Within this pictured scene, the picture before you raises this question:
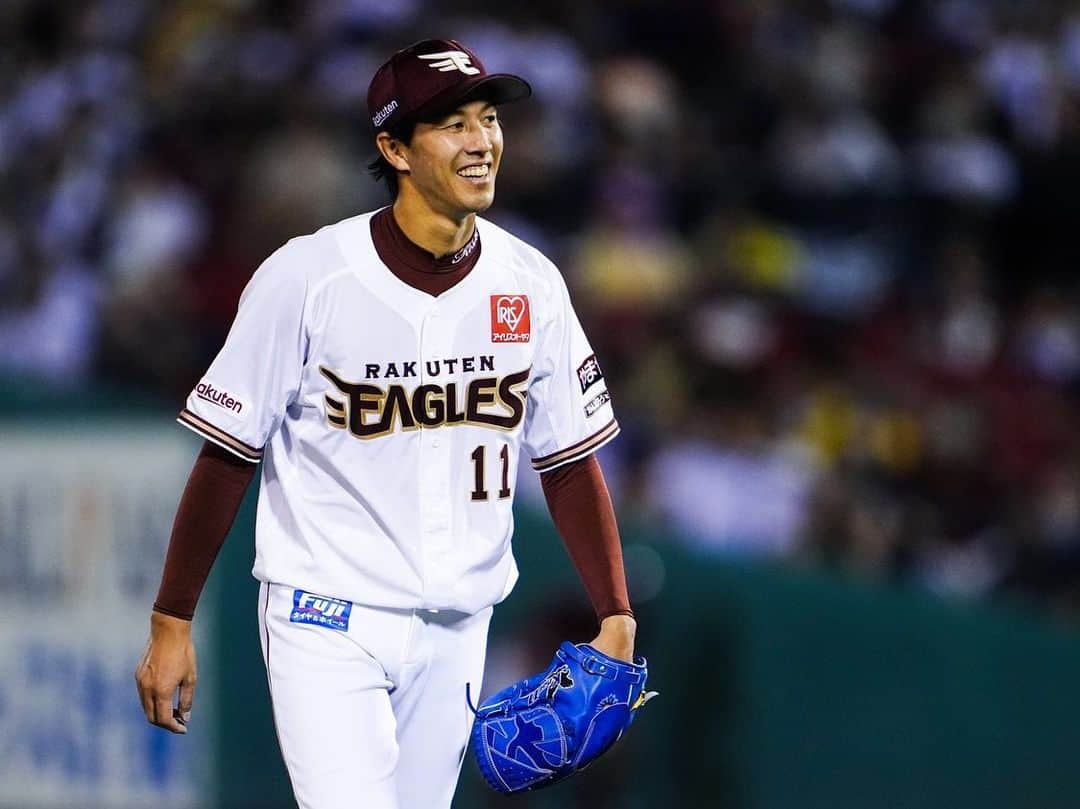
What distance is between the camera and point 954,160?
1020 centimetres

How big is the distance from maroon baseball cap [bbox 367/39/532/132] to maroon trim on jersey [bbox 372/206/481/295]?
0.67 ft

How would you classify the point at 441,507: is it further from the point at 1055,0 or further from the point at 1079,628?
the point at 1055,0

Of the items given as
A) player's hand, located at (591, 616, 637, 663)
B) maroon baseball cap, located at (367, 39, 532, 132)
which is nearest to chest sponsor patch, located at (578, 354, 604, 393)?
player's hand, located at (591, 616, 637, 663)

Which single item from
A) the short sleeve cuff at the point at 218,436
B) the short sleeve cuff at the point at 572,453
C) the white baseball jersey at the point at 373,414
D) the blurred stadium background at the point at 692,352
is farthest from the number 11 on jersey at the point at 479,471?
the blurred stadium background at the point at 692,352

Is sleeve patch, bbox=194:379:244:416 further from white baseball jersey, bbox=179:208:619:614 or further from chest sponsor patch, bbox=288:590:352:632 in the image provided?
chest sponsor patch, bbox=288:590:352:632

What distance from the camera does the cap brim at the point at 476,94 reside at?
3742 millimetres

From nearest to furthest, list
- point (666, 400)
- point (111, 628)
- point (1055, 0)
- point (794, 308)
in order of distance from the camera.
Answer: point (111, 628) < point (666, 400) < point (794, 308) < point (1055, 0)

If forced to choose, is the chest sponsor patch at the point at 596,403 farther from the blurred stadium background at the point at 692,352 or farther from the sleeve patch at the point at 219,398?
the blurred stadium background at the point at 692,352

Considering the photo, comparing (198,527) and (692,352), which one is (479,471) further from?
(692,352)

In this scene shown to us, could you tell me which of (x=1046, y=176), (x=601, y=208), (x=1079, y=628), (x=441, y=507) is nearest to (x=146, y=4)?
(x=601, y=208)

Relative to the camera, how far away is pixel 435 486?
3887 millimetres

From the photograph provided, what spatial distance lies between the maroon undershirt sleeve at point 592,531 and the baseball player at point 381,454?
0.08 m

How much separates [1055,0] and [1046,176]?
1.55 meters

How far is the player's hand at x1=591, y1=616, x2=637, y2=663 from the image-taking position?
4.02 meters
